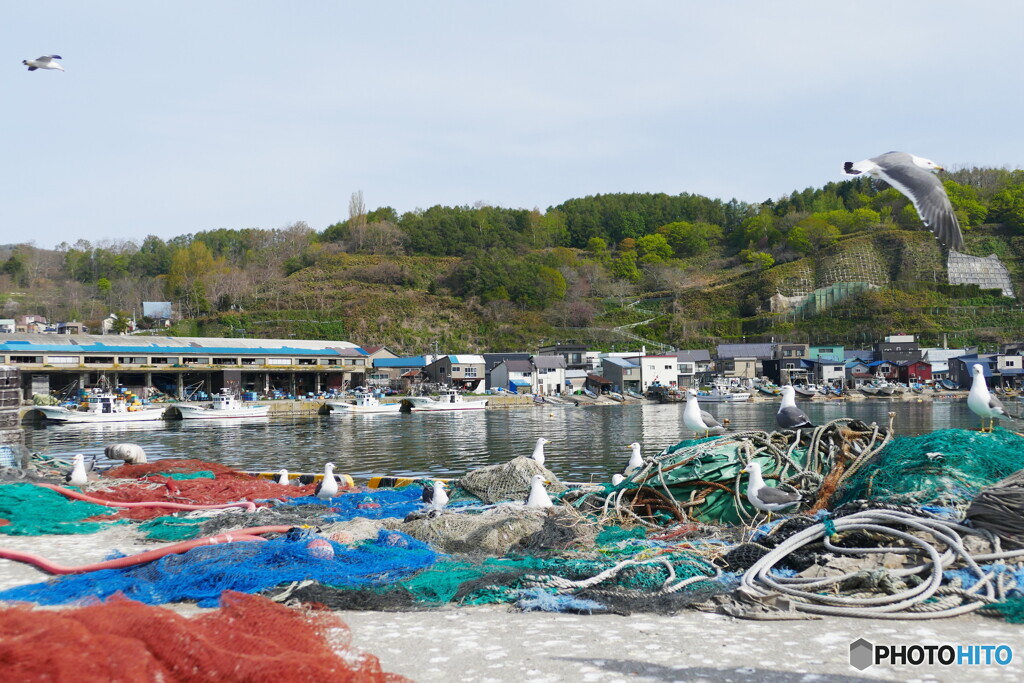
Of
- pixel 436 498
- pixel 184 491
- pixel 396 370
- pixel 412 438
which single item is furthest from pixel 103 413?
pixel 436 498

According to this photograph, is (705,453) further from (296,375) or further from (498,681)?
(296,375)

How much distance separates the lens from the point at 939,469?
286 inches

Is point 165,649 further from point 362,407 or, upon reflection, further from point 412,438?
point 362,407

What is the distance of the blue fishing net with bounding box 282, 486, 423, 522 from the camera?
10.2 metres

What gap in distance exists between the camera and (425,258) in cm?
11681

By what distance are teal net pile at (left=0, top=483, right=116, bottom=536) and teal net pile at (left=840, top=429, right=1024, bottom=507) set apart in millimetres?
8747

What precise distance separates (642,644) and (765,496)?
3.51 m

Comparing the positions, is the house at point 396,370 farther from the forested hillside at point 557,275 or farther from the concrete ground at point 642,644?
the concrete ground at point 642,644

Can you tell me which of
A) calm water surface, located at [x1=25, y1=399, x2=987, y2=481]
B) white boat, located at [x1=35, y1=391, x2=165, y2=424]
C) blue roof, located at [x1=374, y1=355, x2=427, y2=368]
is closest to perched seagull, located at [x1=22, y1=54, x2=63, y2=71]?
calm water surface, located at [x1=25, y1=399, x2=987, y2=481]

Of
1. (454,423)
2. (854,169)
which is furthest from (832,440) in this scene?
(454,423)

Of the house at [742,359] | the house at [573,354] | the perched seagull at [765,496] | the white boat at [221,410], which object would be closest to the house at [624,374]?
the house at [573,354]

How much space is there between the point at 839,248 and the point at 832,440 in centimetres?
11149

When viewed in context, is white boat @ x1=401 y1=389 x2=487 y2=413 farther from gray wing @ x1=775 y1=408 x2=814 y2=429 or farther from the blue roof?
gray wing @ x1=775 y1=408 x2=814 y2=429

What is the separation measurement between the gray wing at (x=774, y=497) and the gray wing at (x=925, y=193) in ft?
9.07
